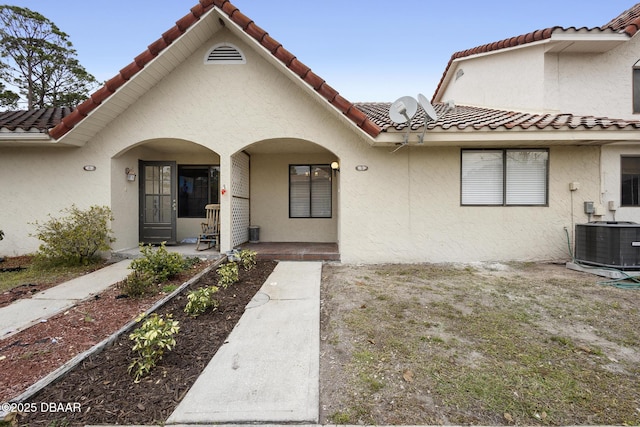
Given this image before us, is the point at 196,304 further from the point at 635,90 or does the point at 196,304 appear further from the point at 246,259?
the point at 635,90

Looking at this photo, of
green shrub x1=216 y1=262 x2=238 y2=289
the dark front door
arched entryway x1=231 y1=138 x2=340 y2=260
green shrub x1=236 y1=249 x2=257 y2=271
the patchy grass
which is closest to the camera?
green shrub x1=216 y1=262 x2=238 y2=289

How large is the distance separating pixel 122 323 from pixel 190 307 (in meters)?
0.83

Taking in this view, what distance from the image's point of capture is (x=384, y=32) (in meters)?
15.9

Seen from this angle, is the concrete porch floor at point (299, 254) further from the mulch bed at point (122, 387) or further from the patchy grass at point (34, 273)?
the patchy grass at point (34, 273)

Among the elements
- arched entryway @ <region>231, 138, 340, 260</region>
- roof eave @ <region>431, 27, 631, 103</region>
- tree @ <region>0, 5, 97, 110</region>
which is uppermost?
tree @ <region>0, 5, 97, 110</region>

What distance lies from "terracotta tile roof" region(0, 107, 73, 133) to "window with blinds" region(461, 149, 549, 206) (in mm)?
10058

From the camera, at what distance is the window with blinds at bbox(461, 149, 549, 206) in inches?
291

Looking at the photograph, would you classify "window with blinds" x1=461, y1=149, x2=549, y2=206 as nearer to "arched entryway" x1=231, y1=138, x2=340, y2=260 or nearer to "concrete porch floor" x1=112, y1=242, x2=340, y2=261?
"concrete porch floor" x1=112, y1=242, x2=340, y2=261

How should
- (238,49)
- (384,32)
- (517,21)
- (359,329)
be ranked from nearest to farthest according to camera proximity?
(359,329) < (238,49) < (517,21) < (384,32)

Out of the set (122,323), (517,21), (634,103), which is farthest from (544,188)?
(517,21)

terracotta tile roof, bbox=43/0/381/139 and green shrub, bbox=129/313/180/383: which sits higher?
terracotta tile roof, bbox=43/0/381/139

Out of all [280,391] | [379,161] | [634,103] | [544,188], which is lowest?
[280,391]

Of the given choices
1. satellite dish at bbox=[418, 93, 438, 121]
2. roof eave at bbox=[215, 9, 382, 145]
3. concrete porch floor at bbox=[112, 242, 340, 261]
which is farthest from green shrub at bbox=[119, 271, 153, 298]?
satellite dish at bbox=[418, 93, 438, 121]

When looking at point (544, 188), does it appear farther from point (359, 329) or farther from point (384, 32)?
point (384, 32)
